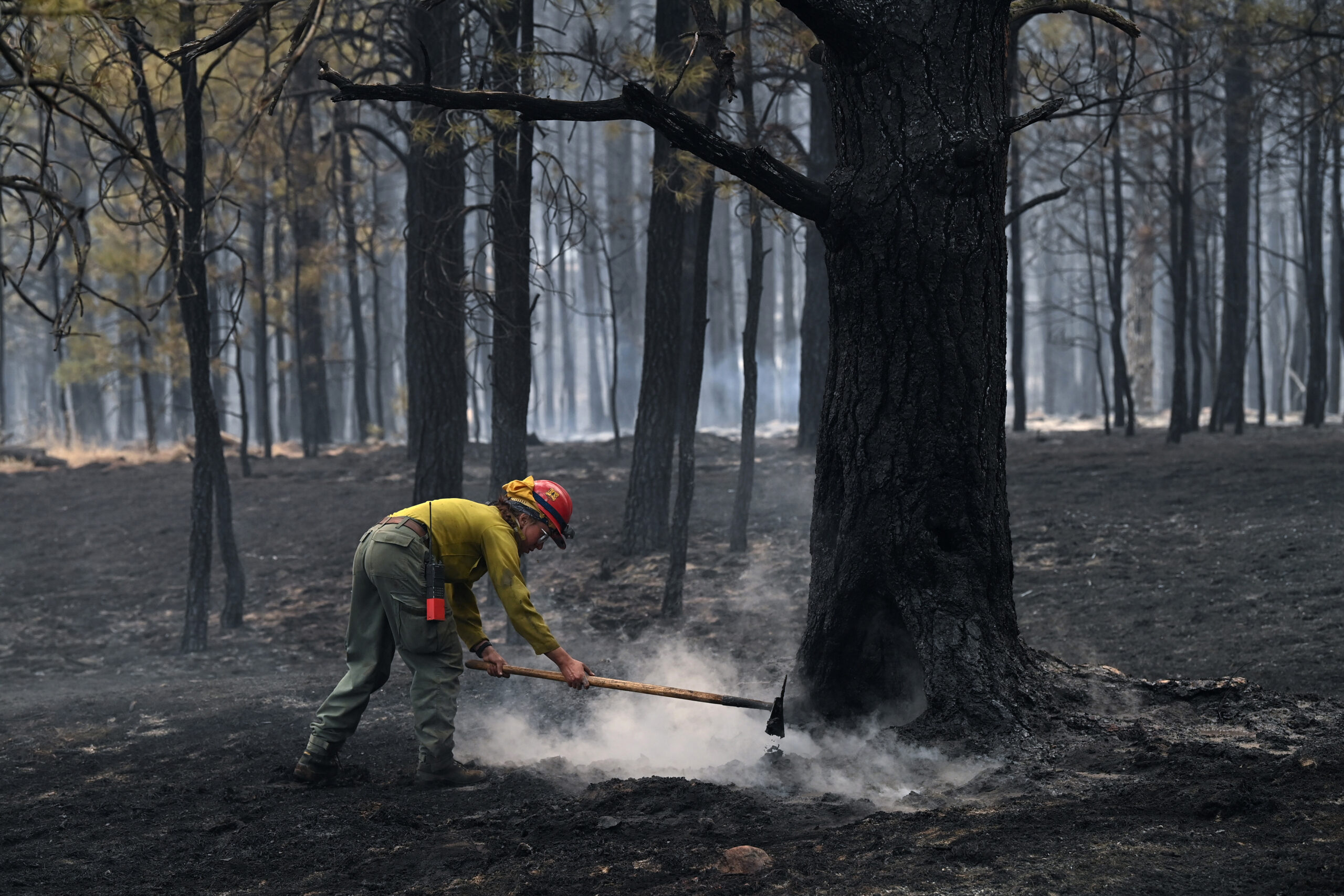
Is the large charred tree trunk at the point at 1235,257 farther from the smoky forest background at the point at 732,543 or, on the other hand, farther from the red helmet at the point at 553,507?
the red helmet at the point at 553,507

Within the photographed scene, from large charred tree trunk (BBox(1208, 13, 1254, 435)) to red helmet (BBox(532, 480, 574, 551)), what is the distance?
13.6 metres

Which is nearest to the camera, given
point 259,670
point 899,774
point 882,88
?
point 899,774

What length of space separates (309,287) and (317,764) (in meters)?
16.2

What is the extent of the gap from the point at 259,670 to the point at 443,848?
16.9ft

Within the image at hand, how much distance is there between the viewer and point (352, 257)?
16.9m

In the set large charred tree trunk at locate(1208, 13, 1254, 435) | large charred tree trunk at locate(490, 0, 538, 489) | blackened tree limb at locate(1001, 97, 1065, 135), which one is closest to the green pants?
blackened tree limb at locate(1001, 97, 1065, 135)

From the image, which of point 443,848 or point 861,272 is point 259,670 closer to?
point 443,848

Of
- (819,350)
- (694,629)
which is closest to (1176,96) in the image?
(819,350)

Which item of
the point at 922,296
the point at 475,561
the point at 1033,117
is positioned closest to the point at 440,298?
the point at 475,561

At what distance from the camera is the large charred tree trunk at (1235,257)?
1616 centimetres

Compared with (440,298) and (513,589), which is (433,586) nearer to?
(513,589)

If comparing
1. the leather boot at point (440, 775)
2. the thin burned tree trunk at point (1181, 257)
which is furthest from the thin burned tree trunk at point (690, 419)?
the thin burned tree trunk at point (1181, 257)

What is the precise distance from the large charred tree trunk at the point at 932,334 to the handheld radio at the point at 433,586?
199 centimetres

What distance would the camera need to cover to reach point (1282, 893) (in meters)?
2.75
